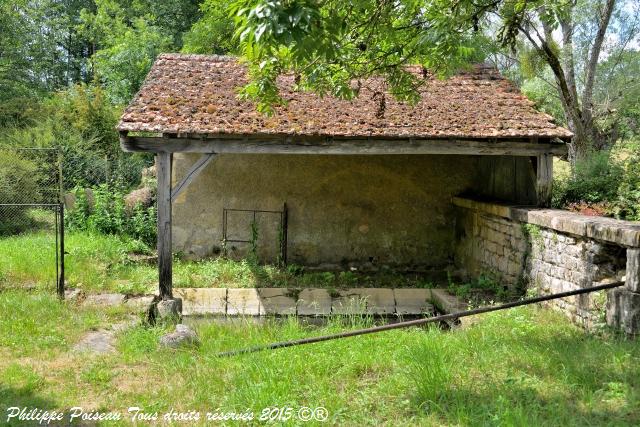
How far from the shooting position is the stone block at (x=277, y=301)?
26.5 feet

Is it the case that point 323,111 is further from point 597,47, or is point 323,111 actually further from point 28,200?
point 28,200

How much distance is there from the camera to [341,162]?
33.7 feet

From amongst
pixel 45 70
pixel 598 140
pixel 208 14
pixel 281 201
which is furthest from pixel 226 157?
pixel 45 70

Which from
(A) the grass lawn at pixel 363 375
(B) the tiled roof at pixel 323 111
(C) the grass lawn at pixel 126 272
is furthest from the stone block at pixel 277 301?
(B) the tiled roof at pixel 323 111

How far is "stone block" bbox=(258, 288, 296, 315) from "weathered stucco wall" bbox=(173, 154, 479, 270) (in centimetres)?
182

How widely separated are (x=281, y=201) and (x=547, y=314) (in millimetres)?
5338

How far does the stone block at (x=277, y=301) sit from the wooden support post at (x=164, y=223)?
4.99 ft

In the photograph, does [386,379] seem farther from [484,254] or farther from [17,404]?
[484,254]

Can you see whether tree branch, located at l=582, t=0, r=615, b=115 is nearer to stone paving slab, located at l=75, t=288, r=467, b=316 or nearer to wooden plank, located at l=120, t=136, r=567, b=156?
wooden plank, located at l=120, t=136, r=567, b=156

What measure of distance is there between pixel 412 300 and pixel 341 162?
312 centimetres

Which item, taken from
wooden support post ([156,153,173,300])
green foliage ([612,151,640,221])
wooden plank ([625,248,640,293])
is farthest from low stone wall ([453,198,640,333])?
wooden support post ([156,153,173,300])

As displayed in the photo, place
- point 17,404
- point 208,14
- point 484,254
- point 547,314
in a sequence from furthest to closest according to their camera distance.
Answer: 1. point 208,14
2. point 484,254
3. point 547,314
4. point 17,404

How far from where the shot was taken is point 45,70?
76.2ft

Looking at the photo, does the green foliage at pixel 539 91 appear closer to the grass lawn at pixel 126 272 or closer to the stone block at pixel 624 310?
the grass lawn at pixel 126 272
